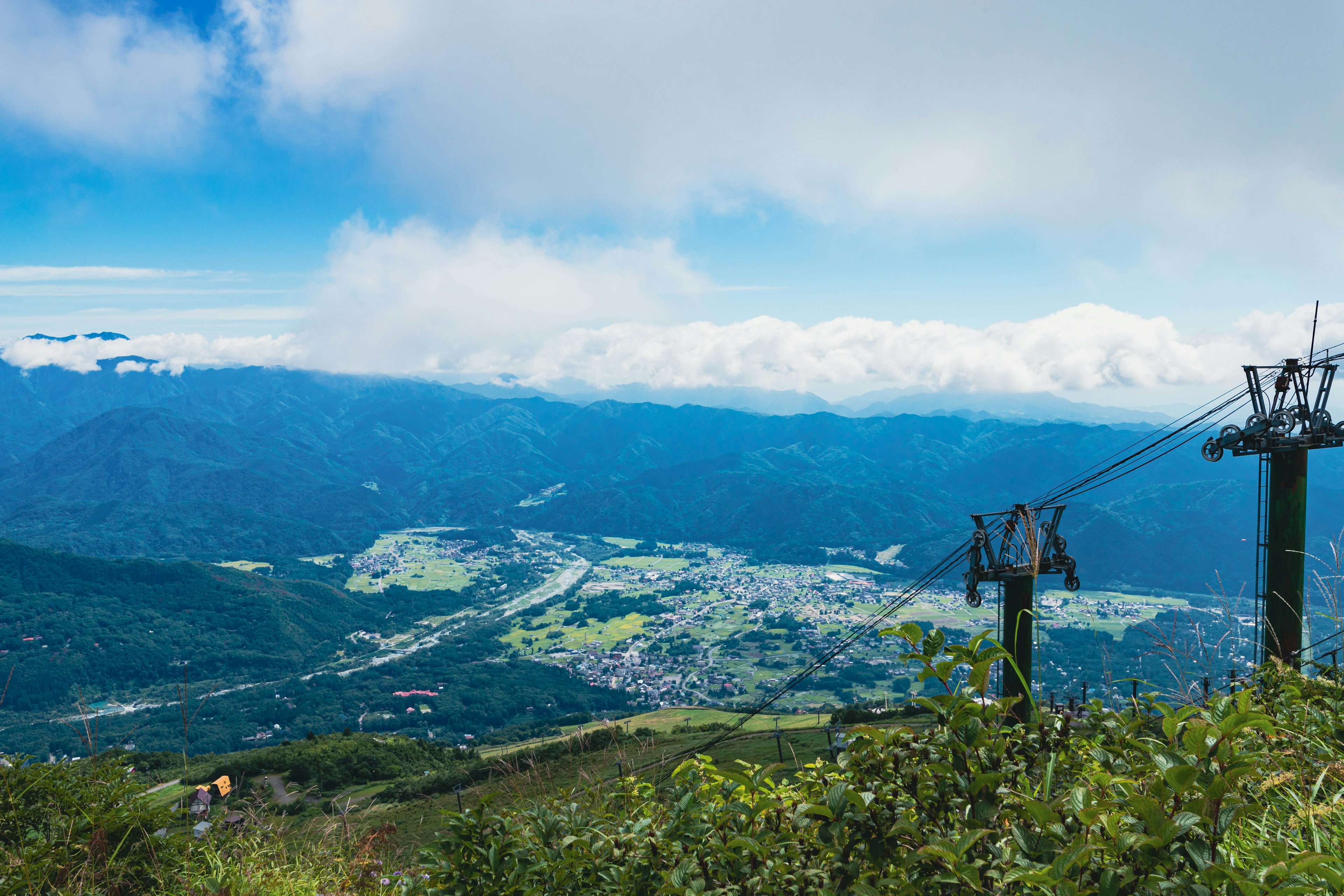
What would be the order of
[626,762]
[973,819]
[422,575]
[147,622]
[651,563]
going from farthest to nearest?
[651,563], [422,575], [147,622], [626,762], [973,819]

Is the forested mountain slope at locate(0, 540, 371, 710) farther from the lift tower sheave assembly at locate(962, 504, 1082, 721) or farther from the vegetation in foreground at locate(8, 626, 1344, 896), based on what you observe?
the vegetation in foreground at locate(8, 626, 1344, 896)

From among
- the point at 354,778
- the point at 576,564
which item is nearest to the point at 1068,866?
the point at 354,778

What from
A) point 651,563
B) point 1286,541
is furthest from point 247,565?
point 1286,541

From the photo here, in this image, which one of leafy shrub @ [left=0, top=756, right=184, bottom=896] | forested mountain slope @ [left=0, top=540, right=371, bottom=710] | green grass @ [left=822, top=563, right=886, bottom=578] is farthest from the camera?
green grass @ [left=822, top=563, right=886, bottom=578]

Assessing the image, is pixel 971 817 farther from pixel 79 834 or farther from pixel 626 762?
pixel 79 834

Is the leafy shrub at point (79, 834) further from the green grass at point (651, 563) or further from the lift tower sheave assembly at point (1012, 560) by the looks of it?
the green grass at point (651, 563)

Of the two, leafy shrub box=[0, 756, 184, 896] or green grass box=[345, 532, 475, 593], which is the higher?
leafy shrub box=[0, 756, 184, 896]

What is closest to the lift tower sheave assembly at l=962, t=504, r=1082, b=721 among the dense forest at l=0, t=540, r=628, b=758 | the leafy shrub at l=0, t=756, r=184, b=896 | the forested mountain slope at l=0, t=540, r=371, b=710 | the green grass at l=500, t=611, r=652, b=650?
the leafy shrub at l=0, t=756, r=184, b=896
